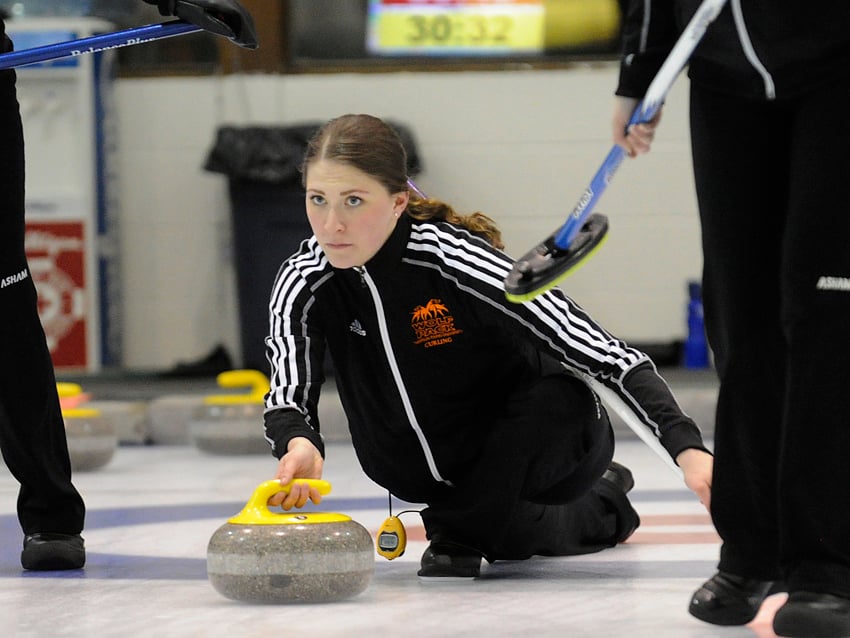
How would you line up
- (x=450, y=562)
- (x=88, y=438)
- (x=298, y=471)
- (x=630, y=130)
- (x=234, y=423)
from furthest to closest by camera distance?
(x=234, y=423), (x=88, y=438), (x=450, y=562), (x=298, y=471), (x=630, y=130)

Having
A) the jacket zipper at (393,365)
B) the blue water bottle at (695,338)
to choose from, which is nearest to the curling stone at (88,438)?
the jacket zipper at (393,365)

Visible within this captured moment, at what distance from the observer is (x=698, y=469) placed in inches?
96.2

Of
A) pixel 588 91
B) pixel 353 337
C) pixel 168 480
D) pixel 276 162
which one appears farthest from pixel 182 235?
pixel 353 337

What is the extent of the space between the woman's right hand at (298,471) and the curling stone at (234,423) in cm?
279

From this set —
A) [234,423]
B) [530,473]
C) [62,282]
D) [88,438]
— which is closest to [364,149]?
[530,473]

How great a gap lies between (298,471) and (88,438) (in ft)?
8.03

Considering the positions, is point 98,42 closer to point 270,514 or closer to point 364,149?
point 364,149

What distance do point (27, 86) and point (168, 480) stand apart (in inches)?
140

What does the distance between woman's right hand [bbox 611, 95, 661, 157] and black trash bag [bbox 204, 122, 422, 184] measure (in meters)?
5.09

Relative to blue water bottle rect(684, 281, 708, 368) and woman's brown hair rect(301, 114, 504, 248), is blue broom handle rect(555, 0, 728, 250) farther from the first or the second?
blue water bottle rect(684, 281, 708, 368)

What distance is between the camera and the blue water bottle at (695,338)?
763 centimetres

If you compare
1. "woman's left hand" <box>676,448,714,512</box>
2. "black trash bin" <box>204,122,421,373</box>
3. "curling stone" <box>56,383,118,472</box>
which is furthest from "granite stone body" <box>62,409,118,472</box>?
"woman's left hand" <box>676,448,714,512</box>

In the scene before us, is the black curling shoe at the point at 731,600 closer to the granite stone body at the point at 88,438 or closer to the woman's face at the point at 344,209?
the woman's face at the point at 344,209

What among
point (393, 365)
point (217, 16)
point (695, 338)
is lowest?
point (695, 338)
